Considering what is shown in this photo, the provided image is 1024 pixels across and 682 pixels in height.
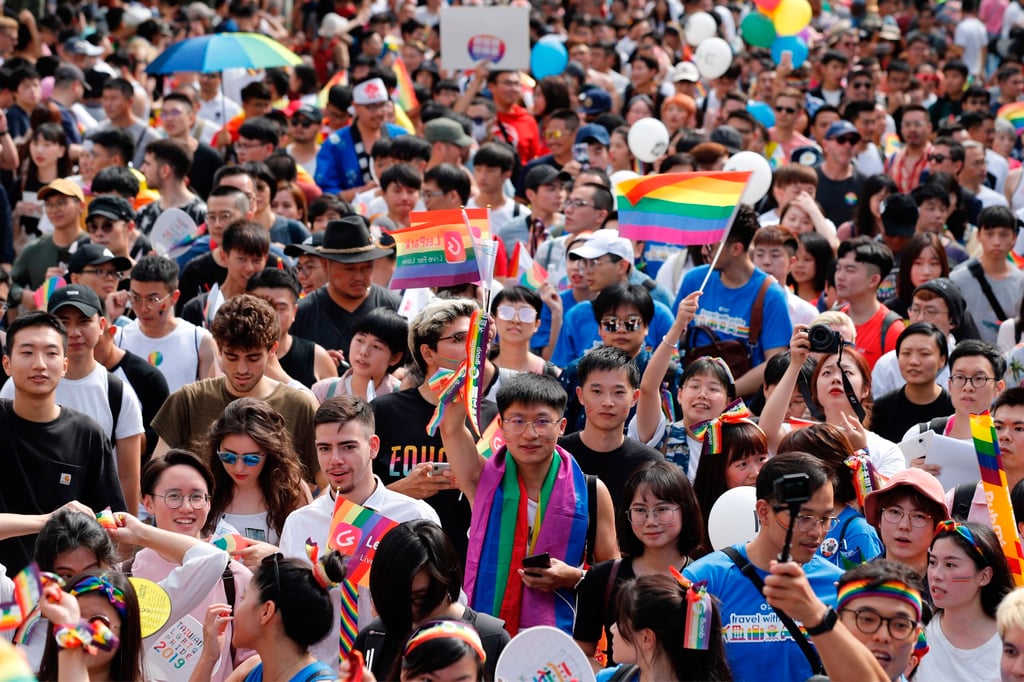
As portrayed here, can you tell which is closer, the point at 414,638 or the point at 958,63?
the point at 414,638

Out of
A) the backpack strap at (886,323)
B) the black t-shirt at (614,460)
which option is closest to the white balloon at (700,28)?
the backpack strap at (886,323)

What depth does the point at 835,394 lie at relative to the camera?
6.79m

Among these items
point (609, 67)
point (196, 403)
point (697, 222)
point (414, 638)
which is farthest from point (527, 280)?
point (609, 67)

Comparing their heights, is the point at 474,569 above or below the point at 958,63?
below

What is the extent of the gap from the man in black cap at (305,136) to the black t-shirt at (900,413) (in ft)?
21.9

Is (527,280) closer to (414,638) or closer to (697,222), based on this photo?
(697,222)

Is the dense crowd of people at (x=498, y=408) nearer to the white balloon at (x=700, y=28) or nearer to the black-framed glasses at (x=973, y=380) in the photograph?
the black-framed glasses at (x=973, y=380)

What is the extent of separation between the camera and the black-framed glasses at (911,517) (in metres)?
5.49

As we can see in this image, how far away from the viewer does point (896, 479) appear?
553cm

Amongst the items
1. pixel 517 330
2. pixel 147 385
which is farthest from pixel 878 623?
pixel 147 385

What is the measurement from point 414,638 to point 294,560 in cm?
55

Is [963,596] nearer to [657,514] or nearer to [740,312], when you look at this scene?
[657,514]

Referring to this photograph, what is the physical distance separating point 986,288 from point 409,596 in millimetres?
6052

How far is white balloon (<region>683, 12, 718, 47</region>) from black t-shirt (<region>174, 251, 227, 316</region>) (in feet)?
35.4
